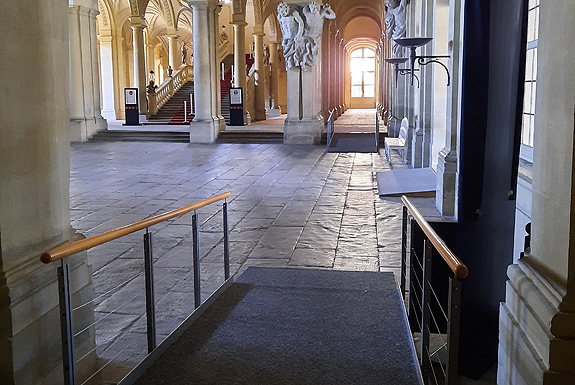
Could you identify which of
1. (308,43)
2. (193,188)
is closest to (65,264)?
(193,188)

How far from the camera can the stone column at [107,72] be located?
3045 centimetres

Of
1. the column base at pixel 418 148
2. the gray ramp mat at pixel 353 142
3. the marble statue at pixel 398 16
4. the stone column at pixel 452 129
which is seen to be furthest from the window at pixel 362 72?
the stone column at pixel 452 129

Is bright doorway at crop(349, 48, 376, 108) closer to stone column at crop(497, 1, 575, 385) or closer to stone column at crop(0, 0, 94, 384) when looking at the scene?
stone column at crop(0, 0, 94, 384)

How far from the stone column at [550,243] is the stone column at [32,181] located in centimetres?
241

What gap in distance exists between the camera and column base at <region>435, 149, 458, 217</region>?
21.3 feet

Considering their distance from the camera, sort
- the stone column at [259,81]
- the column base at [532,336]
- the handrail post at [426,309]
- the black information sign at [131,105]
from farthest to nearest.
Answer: the stone column at [259,81], the black information sign at [131,105], the handrail post at [426,309], the column base at [532,336]

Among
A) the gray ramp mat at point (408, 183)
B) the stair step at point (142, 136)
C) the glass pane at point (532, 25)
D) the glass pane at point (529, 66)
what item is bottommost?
the gray ramp mat at point (408, 183)

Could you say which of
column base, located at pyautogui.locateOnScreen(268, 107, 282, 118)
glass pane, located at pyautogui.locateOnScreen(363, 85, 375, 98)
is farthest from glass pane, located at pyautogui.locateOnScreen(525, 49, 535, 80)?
glass pane, located at pyautogui.locateOnScreen(363, 85, 375, 98)

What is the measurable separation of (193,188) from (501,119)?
19.9 feet

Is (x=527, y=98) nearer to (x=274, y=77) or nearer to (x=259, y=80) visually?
(x=259, y=80)

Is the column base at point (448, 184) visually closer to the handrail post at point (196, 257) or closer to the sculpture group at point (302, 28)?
the handrail post at point (196, 257)

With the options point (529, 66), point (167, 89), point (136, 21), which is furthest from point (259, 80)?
point (529, 66)

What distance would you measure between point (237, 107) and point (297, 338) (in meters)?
18.4

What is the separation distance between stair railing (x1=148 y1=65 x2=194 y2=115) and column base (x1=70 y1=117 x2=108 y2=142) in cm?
657
